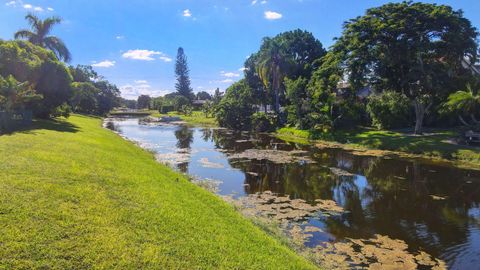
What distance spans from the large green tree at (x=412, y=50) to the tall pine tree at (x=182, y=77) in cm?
11038

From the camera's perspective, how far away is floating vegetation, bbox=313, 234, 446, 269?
1044 cm

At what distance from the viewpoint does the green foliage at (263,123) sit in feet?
187

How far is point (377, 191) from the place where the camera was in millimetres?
19594

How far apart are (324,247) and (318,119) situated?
36.3 m

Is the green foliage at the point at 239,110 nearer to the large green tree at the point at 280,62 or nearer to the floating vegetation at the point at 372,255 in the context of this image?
the large green tree at the point at 280,62

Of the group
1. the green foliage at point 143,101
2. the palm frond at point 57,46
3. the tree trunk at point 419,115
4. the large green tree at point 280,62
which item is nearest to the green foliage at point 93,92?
the palm frond at point 57,46

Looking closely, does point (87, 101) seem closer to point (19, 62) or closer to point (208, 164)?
point (19, 62)

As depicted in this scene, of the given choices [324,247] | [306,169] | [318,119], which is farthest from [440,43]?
[324,247]

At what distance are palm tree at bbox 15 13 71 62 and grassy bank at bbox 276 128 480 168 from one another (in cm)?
3360

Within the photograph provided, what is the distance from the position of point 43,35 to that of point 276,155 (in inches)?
1394

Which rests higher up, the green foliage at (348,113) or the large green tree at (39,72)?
the large green tree at (39,72)

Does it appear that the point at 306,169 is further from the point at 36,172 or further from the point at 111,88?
the point at 111,88

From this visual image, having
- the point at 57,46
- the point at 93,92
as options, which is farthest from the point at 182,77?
the point at 57,46

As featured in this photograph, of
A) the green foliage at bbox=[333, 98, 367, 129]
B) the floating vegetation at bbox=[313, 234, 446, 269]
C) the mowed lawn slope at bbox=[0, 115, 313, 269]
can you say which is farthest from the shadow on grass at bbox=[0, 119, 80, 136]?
the green foliage at bbox=[333, 98, 367, 129]
